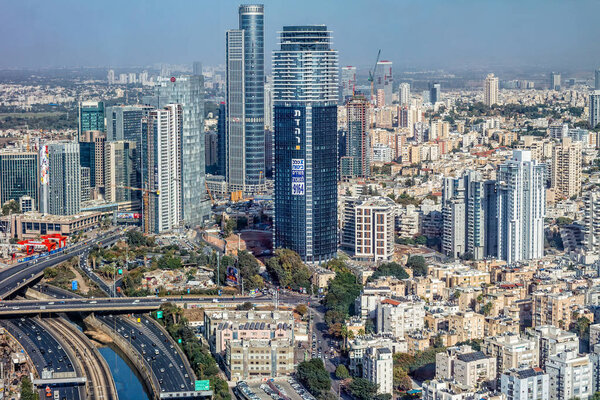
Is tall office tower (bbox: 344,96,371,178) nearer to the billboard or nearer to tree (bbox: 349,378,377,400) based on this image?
the billboard

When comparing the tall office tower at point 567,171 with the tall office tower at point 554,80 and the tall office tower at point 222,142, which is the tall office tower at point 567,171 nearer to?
the tall office tower at point 222,142

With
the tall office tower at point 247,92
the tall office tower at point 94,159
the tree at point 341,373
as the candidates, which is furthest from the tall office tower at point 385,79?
the tree at point 341,373

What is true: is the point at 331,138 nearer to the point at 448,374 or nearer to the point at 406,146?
the point at 448,374

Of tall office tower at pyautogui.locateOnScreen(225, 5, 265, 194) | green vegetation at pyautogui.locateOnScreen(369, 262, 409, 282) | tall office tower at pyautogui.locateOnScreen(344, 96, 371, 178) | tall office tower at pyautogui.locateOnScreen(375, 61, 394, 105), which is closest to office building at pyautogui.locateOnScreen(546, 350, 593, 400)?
green vegetation at pyautogui.locateOnScreen(369, 262, 409, 282)

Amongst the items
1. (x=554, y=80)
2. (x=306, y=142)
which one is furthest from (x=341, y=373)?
(x=554, y=80)

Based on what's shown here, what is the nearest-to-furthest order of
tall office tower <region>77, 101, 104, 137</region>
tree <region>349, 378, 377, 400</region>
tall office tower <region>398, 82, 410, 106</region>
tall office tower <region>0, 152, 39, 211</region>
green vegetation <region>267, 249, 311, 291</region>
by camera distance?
tree <region>349, 378, 377, 400</region> < green vegetation <region>267, 249, 311, 291</region> < tall office tower <region>0, 152, 39, 211</region> < tall office tower <region>77, 101, 104, 137</region> < tall office tower <region>398, 82, 410, 106</region>

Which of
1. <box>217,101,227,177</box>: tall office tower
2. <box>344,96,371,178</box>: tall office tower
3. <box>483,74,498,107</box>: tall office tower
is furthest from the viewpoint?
<box>483,74,498,107</box>: tall office tower

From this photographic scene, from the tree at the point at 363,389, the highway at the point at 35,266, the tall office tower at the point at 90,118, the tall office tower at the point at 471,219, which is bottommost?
the tree at the point at 363,389
